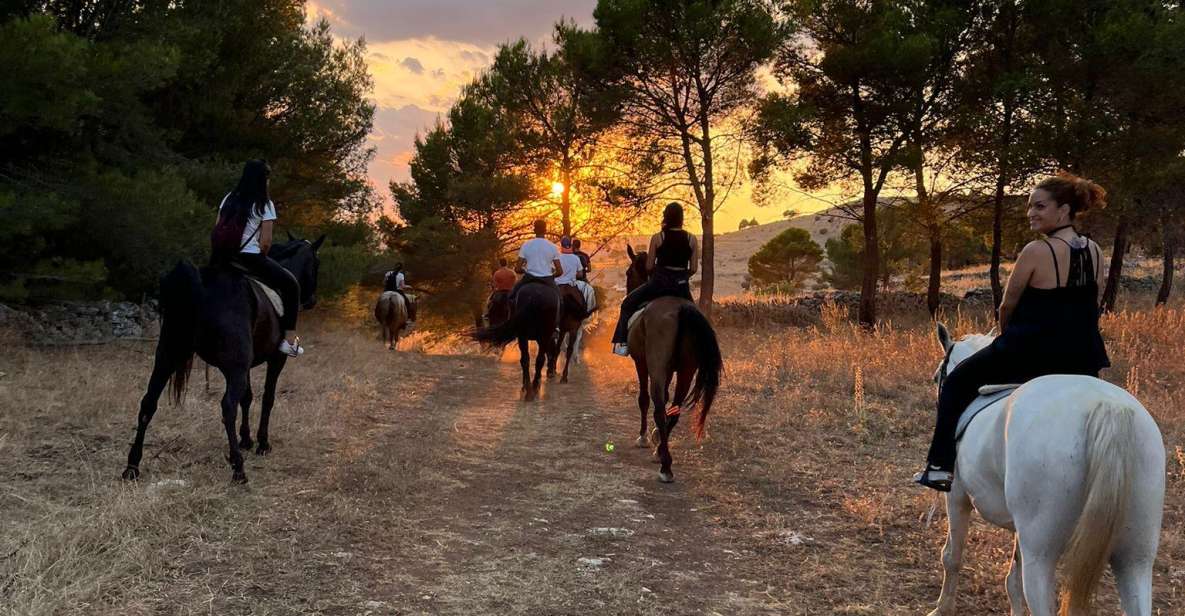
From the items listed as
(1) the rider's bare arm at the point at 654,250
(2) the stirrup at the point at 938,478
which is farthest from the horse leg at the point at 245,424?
(2) the stirrup at the point at 938,478

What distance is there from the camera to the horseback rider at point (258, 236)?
5734 mm

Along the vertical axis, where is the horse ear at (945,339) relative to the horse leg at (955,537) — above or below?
above

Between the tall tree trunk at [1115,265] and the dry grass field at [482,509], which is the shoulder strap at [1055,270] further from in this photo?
the tall tree trunk at [1115,265]

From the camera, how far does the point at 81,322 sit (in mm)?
12695

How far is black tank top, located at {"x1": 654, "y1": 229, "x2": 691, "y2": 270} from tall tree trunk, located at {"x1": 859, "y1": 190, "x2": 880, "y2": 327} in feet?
41.8

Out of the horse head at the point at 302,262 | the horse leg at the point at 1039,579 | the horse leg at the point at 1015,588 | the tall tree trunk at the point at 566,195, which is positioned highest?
the tall tree trunk at the point at 566,195

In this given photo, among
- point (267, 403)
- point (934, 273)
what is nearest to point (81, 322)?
point (267, 403)

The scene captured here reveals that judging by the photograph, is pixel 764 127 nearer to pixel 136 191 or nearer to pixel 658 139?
→ pixel 658 139

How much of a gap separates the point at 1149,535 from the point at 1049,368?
2.89 ft

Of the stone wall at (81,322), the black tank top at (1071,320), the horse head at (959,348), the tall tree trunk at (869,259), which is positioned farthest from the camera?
the tall tree trunk at (869,259)

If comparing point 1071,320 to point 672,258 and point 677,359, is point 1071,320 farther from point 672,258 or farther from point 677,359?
point 672,258

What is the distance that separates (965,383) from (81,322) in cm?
1489

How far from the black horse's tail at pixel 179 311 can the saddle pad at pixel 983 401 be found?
18.1 feet

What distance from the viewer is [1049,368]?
128 inches
